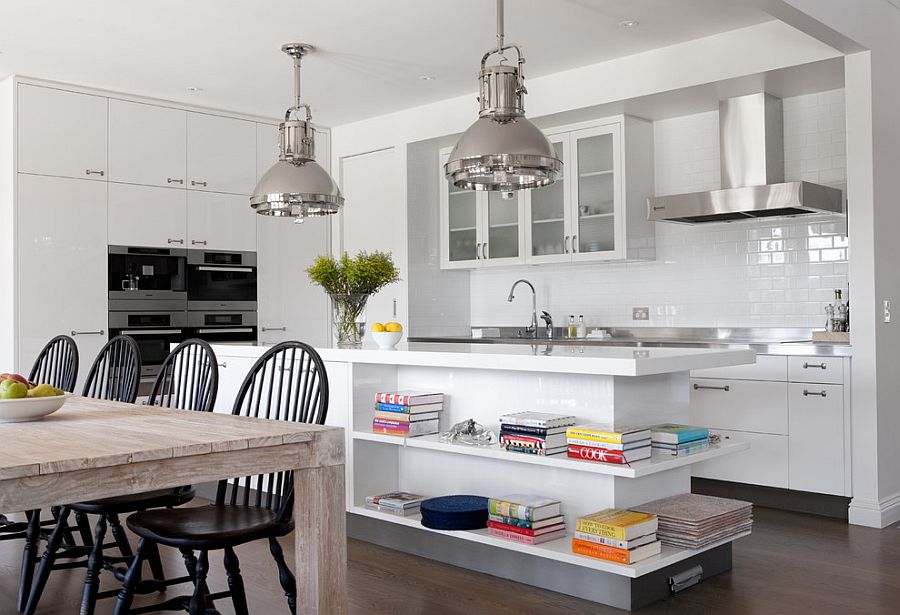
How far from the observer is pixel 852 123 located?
4297 mm

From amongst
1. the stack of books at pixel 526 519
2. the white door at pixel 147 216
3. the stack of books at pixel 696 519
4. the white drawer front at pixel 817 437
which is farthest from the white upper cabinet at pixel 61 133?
the white drawer front at pixel 817 437

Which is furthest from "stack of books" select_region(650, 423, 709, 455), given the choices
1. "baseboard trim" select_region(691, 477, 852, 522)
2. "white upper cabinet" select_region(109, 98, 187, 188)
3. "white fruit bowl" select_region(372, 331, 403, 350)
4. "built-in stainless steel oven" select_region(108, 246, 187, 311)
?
"white upper cabinet" select_region(109, 98, 187, 188)

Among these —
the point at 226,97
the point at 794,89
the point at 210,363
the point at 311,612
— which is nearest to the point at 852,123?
the point at 794,89

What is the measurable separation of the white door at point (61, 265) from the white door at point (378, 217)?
184 cm

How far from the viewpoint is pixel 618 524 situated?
2.94m

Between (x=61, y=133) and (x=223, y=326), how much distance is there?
1.68m

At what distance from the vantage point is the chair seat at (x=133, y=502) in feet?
9.11

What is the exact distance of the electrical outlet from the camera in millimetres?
5895

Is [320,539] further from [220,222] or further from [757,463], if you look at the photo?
[220,222]

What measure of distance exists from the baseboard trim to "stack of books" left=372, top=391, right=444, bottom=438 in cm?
184

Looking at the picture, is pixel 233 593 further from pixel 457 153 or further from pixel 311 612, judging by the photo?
pixel 457 153

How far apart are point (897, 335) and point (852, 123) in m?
1.06

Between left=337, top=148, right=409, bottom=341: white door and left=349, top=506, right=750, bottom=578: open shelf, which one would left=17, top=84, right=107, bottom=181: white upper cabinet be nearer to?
left=337, top=148, right=409, bottom=341: white door

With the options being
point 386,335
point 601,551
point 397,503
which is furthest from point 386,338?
point 601,551
